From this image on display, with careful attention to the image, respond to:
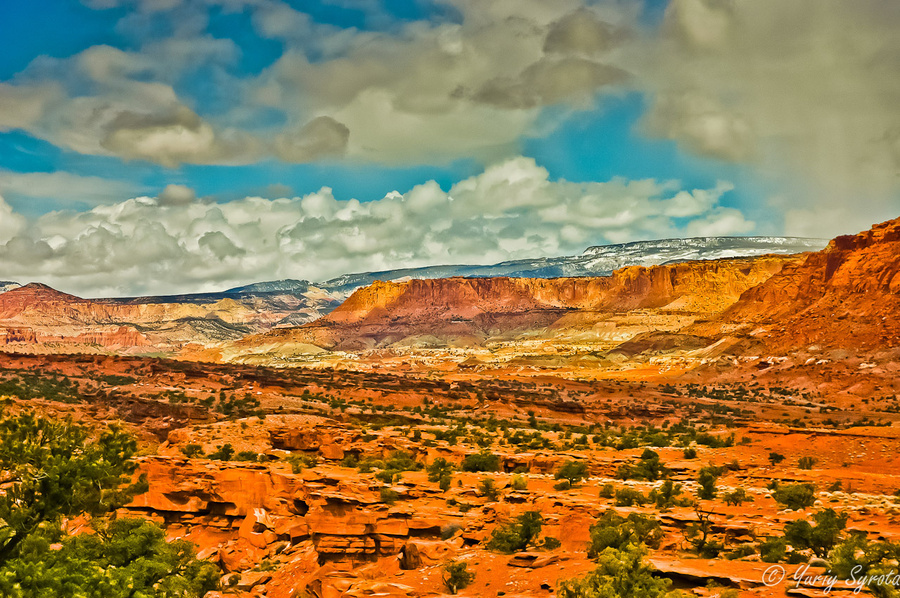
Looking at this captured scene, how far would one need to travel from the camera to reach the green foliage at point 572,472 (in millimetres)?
25469

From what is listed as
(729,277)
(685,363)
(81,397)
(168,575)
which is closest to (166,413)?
(81,397)

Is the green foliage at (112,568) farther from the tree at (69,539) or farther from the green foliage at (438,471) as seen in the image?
the green foliage at (438,471)

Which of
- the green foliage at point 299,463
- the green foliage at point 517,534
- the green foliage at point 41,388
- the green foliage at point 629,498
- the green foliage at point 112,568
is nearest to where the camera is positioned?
the green foliage at point 112,568

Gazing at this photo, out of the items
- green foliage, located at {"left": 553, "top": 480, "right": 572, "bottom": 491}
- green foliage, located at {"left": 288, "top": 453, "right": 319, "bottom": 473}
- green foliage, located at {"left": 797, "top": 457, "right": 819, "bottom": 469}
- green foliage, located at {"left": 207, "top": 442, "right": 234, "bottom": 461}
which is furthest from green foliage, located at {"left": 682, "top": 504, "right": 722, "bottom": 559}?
green foliage, located at {"left": 207, "top": 442, "right": 234, "bottom": 461}

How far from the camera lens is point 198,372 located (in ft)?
240

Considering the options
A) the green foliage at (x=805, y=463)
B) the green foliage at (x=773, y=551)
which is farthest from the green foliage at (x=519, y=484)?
the green foliage at (x=805, y=463)

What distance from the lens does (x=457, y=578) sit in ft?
51.3

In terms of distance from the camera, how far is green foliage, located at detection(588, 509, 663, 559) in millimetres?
15195

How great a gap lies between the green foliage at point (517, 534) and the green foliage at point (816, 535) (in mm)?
5962

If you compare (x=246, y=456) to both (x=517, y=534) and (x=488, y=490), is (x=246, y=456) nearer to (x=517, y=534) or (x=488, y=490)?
(x=488, y=490)

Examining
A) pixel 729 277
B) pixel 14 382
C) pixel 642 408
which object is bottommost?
pixel 642 408

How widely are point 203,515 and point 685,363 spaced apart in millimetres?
92003

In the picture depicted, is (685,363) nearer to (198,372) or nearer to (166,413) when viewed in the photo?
(198,372)

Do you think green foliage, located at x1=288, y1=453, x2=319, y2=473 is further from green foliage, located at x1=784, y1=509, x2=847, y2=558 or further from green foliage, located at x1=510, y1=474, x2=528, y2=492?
green foliage, located at x1=784, y1=509, x2=847, y2=558
